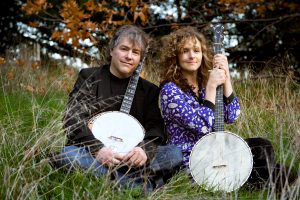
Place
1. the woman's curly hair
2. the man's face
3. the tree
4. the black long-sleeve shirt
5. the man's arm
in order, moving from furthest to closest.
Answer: the tree < the woman's curly hair < the man's face < the black long-sleeve shirt < the man's arm

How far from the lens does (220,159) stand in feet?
10.1

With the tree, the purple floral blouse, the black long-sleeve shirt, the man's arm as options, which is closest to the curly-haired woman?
the purple floral blouse

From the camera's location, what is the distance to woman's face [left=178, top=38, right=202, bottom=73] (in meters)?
3.39

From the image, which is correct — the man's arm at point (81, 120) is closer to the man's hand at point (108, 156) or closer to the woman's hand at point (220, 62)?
the man's hand at point (108, 156)

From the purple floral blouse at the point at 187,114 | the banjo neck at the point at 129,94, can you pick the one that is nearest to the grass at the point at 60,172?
the purple floral blouse at the point at 187,114

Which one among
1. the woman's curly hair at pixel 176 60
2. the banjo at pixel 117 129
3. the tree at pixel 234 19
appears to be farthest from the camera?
the tree at pixel 234 19

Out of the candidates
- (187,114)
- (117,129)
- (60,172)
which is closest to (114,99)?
(117,129)

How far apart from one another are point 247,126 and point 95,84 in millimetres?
1381

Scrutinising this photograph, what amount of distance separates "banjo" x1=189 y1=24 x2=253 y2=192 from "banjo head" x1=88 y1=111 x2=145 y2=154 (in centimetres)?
40

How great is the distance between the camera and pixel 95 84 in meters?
3.38

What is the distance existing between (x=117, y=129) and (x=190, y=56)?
2.43ft

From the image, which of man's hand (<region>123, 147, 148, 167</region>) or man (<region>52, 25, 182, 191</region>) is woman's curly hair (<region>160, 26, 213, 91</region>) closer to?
man (<region>52, 25, 182, 191</region>)

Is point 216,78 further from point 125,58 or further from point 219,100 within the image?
point 125,58

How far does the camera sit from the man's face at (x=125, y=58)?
3332 mm
